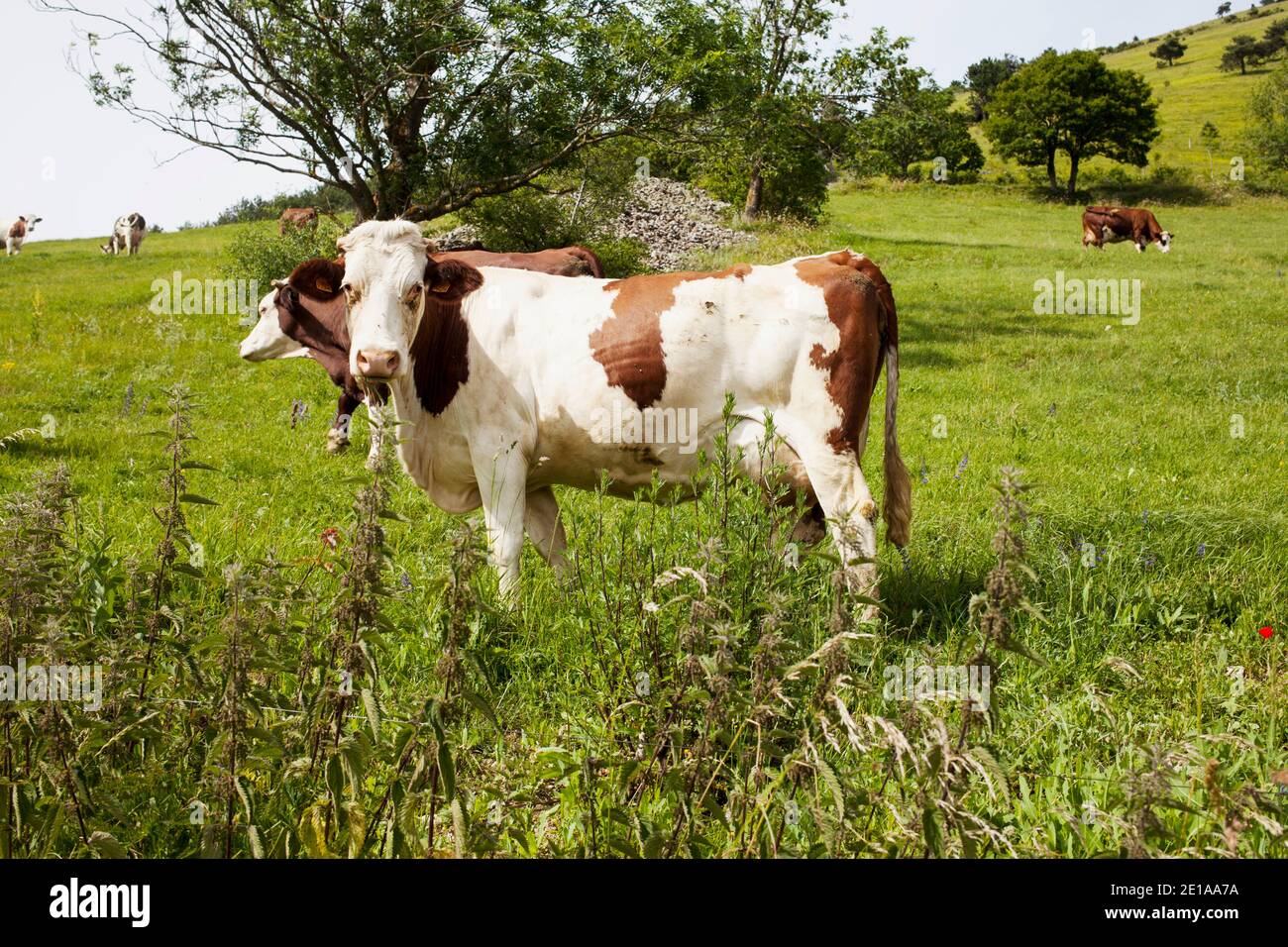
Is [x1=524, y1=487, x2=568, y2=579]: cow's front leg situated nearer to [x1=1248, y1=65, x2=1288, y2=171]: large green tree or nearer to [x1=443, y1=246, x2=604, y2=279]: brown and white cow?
[x1=443, y1=246, x2=604, y2=279]: brown and white cow

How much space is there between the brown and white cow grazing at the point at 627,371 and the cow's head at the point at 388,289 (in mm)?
10

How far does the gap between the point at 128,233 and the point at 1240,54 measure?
120 m

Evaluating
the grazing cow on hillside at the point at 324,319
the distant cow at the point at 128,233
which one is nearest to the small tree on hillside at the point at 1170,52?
the distant cow at the point at 128,233

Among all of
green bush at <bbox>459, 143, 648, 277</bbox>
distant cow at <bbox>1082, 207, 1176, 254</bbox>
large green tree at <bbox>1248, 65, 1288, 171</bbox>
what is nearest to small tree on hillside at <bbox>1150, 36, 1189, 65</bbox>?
large green tree at <bbox>1248, 65, 1288, 171</bbox>

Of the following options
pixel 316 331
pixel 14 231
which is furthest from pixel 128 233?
A: pixel 316 331

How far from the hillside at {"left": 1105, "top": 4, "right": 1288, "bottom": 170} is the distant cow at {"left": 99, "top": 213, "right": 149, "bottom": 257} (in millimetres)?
57757

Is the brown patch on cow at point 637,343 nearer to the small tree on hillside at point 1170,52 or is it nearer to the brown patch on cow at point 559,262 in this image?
the brown patch on cow at point 559,262

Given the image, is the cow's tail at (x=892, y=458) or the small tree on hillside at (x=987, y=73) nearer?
the cow's tail at (x=892, y=458)

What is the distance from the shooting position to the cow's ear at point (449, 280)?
18.8 ft

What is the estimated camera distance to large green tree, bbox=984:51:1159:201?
209 feet

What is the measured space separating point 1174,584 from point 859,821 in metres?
3.88

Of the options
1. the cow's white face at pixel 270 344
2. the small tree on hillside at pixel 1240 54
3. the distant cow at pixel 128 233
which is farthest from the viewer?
the small tree on hillside at pixel 1240 54

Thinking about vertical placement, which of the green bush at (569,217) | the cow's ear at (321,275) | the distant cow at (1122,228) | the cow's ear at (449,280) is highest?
the distant cow at (1122,228)
